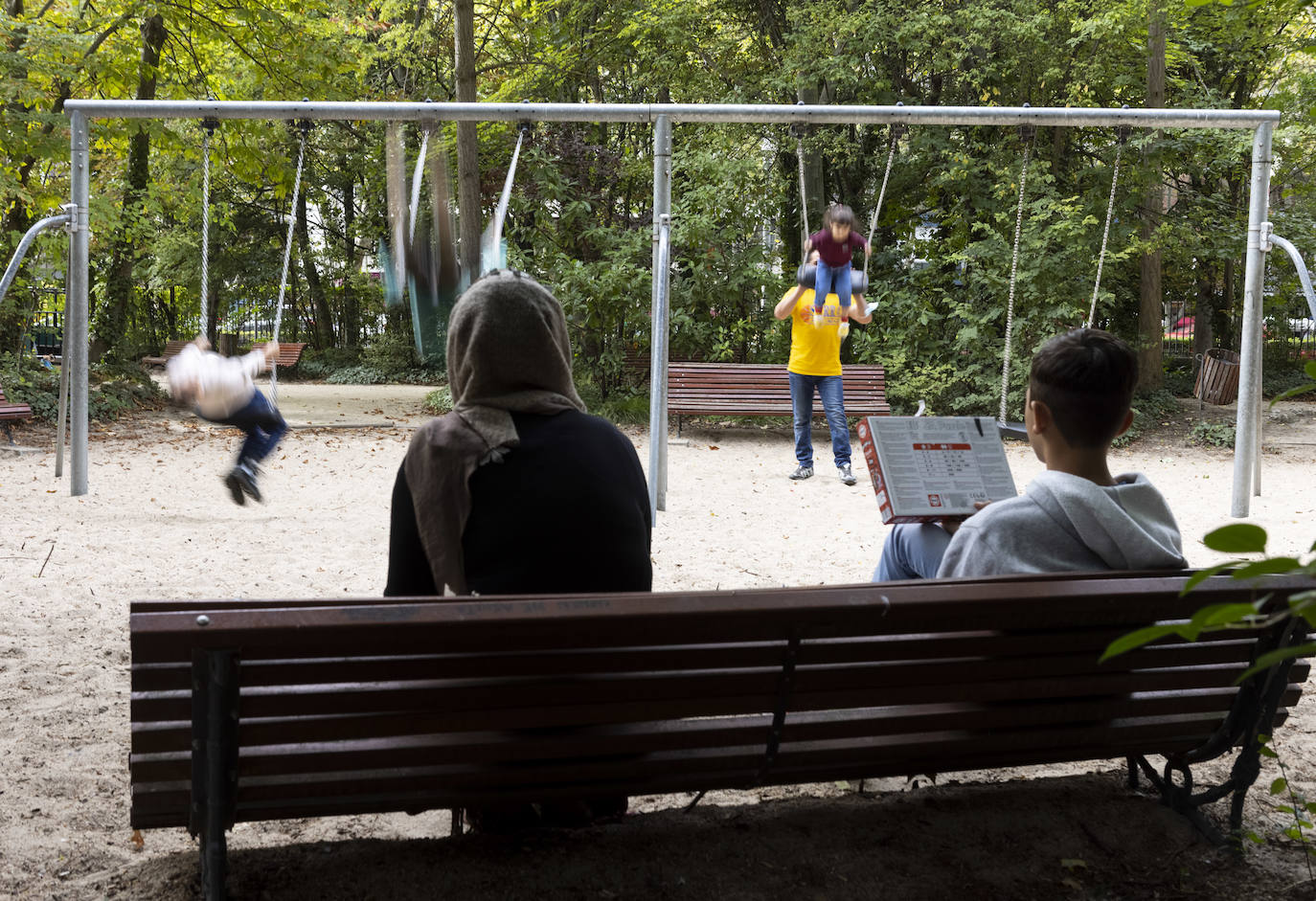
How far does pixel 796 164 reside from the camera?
52.9 ft

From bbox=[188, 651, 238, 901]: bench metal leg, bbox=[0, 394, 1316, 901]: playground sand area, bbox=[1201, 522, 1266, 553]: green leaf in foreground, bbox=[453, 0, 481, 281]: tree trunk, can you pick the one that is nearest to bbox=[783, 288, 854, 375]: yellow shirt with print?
bbox=[0, 394, 1316, 901]: playground sand area

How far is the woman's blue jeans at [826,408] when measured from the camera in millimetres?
9641

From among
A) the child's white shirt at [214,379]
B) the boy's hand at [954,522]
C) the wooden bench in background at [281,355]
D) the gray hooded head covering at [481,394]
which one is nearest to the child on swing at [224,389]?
the child's white shirt at [214,379]

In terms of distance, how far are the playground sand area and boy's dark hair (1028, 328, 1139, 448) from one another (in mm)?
954

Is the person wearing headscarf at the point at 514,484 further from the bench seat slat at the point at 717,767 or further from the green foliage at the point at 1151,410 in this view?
the green foliage at the point at 1151,410

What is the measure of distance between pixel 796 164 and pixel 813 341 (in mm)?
7302

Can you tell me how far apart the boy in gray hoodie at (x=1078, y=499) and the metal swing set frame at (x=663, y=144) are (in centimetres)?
506

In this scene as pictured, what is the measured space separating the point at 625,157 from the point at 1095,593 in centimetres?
1511

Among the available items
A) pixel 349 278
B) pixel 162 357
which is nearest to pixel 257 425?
pixel 162 357

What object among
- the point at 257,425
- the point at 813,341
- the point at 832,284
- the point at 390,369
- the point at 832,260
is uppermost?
the point at 832,260

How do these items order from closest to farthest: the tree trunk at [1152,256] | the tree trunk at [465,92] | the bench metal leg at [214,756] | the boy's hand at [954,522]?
the bench metal leg at [214,756]
the boy's hand at [954,522]
the tree trunk at [1152,256]
the tree trunk at [465,92]

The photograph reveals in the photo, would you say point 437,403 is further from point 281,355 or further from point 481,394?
point 481,394

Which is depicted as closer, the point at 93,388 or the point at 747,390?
the point at 747,390

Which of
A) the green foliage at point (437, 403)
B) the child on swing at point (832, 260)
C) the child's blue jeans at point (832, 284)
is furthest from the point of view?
the green foliage at point (437, 403)
